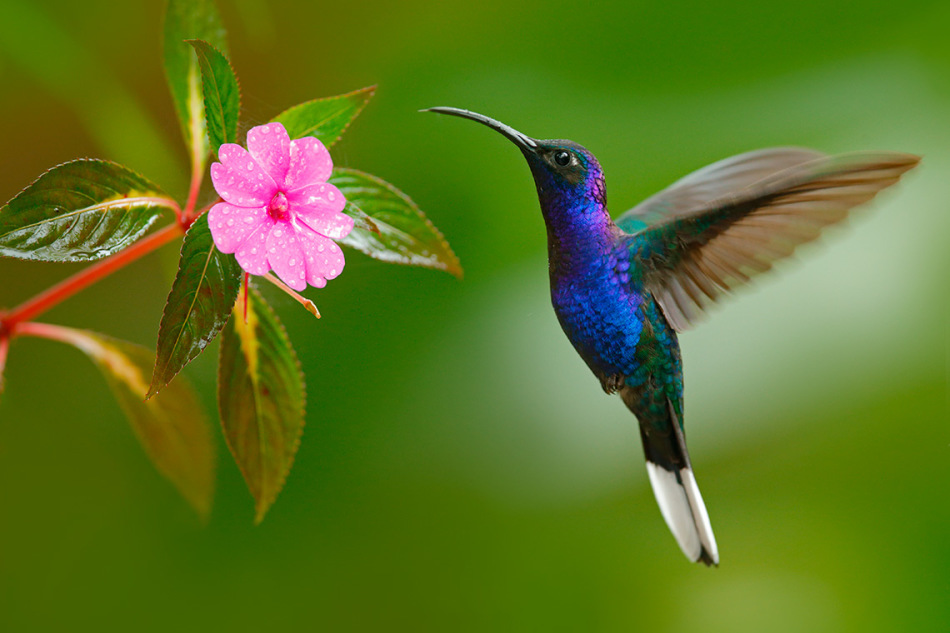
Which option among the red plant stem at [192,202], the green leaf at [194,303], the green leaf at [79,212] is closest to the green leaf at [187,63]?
the red plant stem at [192,202]

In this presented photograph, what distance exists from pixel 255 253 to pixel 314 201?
6cm

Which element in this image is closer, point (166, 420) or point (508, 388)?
point (166, 420)

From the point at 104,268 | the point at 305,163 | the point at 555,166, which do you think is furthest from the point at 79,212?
the point at 555,166

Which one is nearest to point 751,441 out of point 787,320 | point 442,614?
point 787,320

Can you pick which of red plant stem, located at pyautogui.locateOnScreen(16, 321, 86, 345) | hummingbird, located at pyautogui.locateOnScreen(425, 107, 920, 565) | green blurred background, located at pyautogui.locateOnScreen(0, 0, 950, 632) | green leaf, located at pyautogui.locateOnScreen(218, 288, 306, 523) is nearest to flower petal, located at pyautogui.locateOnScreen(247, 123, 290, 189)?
hummingbird, located at pyautogui.locateOnScreen(425, 107, 920, 565)

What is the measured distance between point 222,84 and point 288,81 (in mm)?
727

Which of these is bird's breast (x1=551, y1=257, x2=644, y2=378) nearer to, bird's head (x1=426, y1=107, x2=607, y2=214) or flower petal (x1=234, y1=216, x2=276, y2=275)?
bird's head (x1=426, y1=107, x2=607, y2=214)

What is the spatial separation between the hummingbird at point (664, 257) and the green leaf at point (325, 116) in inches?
4.6

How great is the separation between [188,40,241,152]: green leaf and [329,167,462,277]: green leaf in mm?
92

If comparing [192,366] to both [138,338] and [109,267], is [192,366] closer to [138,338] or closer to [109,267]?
[138,338]

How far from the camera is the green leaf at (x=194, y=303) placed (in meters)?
0.47

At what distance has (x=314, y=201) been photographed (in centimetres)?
49

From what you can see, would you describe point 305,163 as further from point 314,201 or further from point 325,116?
point 325,116

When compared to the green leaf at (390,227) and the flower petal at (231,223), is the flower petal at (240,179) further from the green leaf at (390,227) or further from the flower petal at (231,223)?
the green leaf at (390,227)
